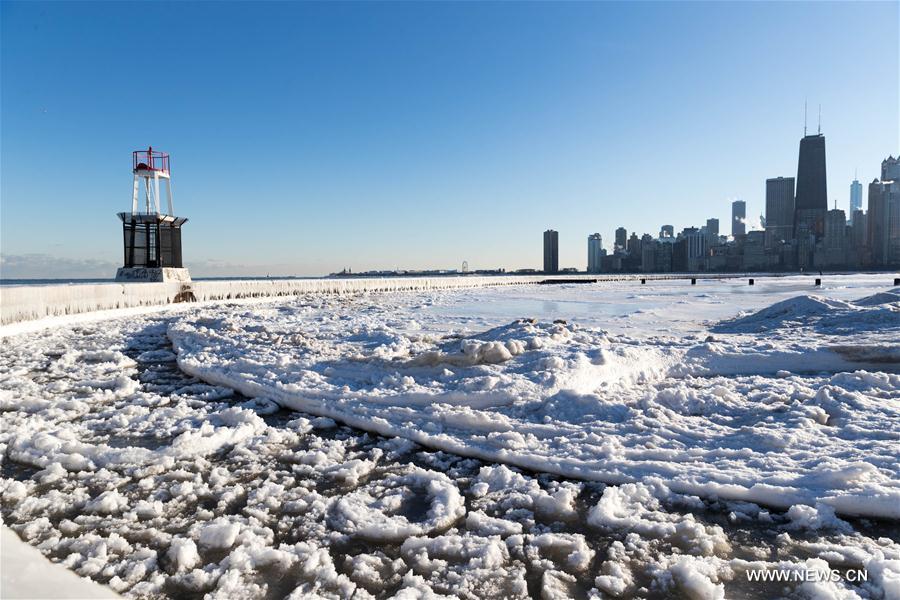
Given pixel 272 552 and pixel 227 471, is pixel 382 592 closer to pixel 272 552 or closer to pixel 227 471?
pixel 272 552

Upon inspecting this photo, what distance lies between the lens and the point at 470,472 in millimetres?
3846

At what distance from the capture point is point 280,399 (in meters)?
5.93

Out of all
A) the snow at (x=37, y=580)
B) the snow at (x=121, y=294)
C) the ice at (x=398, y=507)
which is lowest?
the ice at (x=398, y=507)

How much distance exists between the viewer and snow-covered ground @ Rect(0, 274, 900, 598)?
2.55 metres

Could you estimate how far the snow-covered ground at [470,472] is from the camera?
2.55 metres

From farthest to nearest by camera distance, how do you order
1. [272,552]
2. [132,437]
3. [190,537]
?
[132,437] → [190,537] → [272,552]

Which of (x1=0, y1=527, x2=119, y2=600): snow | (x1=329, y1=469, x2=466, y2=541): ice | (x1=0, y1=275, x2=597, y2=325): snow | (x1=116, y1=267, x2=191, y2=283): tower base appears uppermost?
(x1=116, y1=267, x2=191, y2=283): tower base

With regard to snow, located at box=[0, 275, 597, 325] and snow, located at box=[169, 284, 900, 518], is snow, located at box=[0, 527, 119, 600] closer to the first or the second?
snow, located at box=[169, 284, 900, 518]

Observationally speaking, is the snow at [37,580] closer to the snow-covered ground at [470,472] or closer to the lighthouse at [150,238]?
the snow-covered ground at [470,472]

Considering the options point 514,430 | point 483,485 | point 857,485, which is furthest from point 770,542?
point 514,430

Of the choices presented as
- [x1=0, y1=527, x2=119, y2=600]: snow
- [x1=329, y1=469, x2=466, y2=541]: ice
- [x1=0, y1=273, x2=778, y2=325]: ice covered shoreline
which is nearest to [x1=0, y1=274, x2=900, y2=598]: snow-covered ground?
[x1=329, y1=469, x2=466, y2=541]: ice

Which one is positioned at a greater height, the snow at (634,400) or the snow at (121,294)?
the snow at (121,294)

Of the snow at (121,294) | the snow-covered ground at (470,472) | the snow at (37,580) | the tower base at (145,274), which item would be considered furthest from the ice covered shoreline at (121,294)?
the snow at (37,580)

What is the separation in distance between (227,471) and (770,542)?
3760 mm
